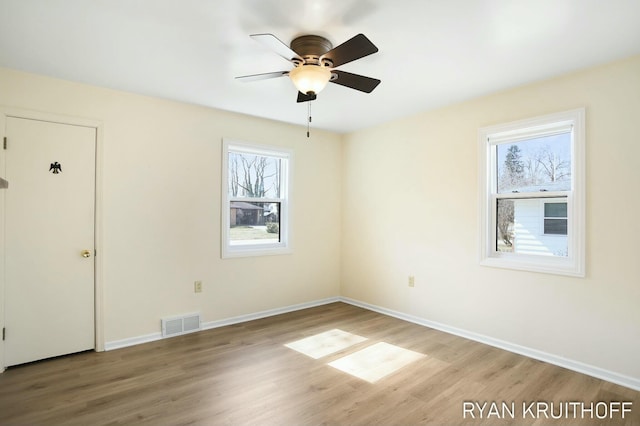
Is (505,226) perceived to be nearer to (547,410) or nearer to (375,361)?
(547,410)

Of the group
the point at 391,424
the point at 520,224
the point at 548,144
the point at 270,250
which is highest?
the point at 548,144

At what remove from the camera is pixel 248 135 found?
4.17 metres

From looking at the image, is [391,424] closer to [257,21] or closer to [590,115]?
[257,21]

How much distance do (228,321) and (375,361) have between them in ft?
6.18

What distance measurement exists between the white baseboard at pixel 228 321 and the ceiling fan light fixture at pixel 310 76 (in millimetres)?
2872

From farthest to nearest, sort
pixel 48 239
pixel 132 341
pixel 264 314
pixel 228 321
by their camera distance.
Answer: pixel 264 314 → pixel 228 321 → pixel 132 341 → pixel 48 239

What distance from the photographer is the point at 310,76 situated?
2.28 metres

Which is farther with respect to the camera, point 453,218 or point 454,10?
point 453,218

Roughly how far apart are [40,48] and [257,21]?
1684 mm

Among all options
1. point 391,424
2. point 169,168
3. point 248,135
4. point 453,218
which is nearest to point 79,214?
point 169,168

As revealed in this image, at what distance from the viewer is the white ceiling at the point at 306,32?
1988mm

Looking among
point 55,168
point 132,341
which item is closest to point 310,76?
point 55,168

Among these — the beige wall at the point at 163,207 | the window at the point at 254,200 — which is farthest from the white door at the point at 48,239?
the window at the point at 254,200

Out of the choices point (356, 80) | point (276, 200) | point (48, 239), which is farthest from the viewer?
point (276, 200)
